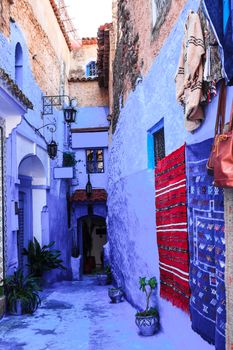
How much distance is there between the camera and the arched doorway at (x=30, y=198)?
457 inches

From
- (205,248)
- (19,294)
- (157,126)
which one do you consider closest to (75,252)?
(19,294)

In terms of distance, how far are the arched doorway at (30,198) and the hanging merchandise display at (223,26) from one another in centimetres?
865

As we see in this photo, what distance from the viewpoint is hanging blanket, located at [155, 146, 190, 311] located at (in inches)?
194

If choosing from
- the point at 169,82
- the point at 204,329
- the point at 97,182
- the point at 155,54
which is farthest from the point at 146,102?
the point at 97,182

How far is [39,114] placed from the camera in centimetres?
1213

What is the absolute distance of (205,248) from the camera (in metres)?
4.18

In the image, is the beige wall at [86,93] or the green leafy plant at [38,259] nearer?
the green leafy plant at [38,259]

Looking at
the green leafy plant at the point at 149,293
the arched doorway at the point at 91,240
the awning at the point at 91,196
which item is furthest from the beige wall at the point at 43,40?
the green leafy plant at the point at 149,293

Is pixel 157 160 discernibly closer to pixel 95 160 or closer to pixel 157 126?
pixel 157 126

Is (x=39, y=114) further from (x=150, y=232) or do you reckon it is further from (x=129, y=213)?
(x=150, y=232)

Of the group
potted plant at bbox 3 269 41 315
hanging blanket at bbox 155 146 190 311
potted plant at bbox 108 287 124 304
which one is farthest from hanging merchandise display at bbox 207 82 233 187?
potted plant at bbox 108 287 124 304

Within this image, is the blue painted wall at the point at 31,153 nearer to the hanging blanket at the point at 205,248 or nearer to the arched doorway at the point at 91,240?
the arched doorway at the point at 91,240

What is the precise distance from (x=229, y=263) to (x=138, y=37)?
5.52m

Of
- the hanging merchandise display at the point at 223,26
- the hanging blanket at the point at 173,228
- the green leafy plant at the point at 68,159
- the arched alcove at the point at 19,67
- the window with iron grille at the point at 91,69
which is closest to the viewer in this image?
A: the hanging merchandise display at the point at 223,26
